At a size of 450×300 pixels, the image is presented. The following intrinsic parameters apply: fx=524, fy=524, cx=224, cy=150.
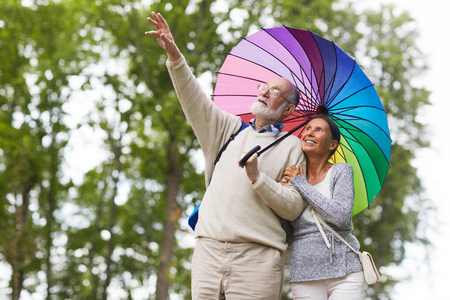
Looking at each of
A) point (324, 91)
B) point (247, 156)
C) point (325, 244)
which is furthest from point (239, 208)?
point (324, 91)

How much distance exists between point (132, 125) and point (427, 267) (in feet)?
→ 39.9

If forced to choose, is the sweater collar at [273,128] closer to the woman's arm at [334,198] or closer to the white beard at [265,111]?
the white beard at [265,111]

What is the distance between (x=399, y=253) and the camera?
19484mm

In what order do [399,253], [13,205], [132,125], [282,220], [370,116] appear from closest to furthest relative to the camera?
[282,220]
[370,116]
[13,205]
[132,125]
[399,253]

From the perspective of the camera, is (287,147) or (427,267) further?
(427,267)

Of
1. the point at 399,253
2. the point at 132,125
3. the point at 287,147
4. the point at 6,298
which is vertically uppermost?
the point at 132,125

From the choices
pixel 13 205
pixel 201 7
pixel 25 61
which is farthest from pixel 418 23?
pixel 13 205

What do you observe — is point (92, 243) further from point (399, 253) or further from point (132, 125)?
point (399, 253)

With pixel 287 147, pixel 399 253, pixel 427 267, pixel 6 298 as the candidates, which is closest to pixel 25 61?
pixel 6 298

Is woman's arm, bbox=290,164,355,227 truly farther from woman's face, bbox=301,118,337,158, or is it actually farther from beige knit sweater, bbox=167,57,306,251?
woman's face, bbox=301,118,337,158

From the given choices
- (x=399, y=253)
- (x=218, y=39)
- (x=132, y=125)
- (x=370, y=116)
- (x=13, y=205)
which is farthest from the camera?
(x=399, y=253)

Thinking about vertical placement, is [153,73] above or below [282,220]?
above

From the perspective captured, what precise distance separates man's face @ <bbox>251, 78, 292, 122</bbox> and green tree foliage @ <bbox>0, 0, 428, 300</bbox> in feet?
27.7

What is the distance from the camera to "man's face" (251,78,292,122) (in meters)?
3.47
